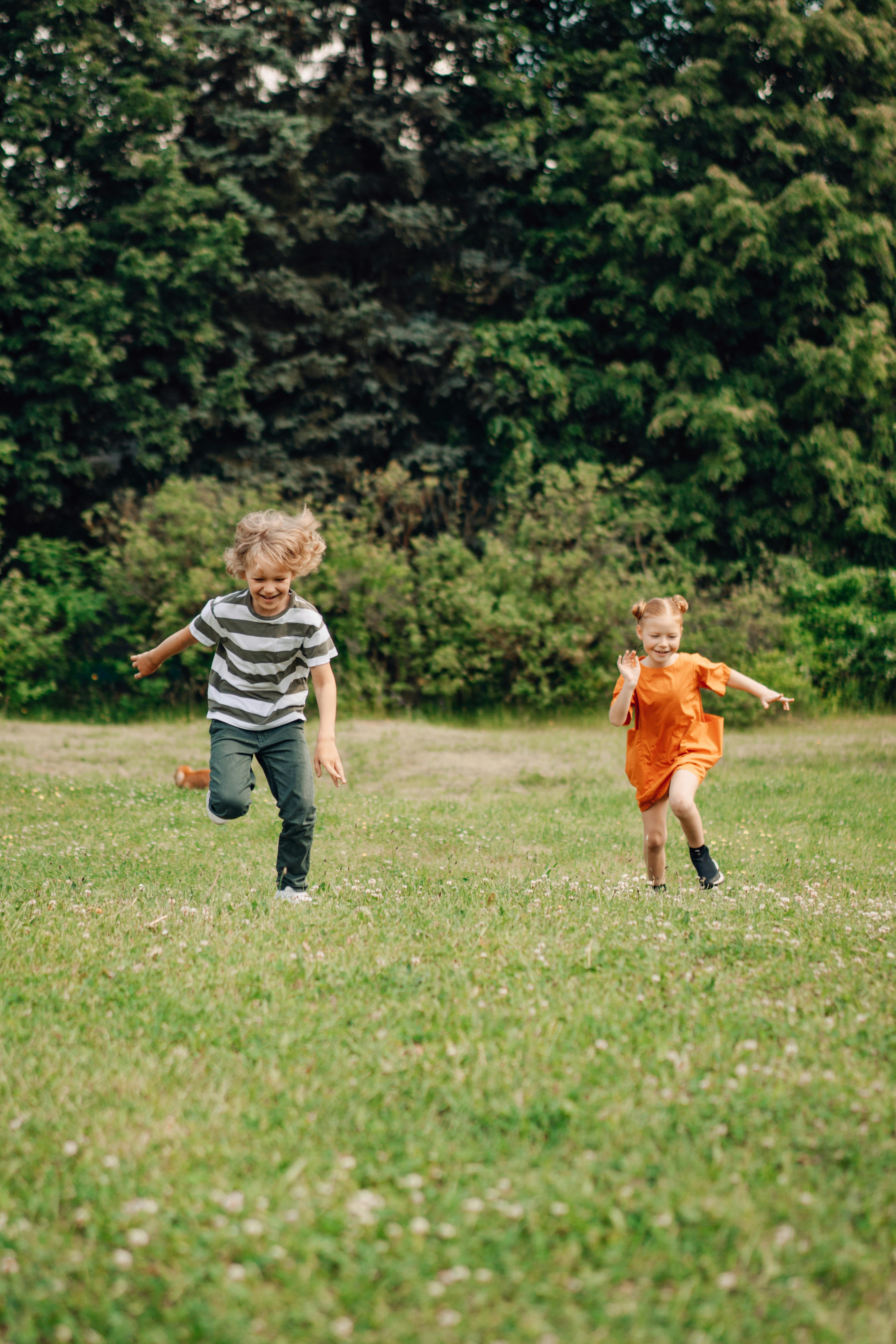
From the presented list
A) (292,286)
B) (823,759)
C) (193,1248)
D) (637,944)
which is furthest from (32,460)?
(193,1248)

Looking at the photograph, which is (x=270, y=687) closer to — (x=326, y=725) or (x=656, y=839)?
(x=326, y=725)

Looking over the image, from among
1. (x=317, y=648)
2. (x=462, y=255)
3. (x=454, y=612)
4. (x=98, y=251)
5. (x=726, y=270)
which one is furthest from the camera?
(x=462, y=255)

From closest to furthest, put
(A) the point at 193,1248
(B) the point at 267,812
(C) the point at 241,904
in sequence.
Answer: (A) the point at 193,1248 → (C) the point at 241,904 → (B) the point at 267,812

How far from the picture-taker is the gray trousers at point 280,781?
18.3 feet

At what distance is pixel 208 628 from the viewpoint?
18.5 feet

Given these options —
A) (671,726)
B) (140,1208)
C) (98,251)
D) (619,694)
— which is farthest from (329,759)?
(98,251)

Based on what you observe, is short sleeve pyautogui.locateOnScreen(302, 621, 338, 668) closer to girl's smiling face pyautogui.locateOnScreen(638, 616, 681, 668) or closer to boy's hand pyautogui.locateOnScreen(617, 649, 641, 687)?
boy's hand pyautogui.locateOnScreen(617, 649, 641, 687)

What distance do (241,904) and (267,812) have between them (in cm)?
325

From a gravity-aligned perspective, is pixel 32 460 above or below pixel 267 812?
above

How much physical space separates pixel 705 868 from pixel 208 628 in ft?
10.6

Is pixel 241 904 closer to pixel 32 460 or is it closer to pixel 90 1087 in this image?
pixel 90 1087

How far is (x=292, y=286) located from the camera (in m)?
18.7

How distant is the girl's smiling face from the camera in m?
6.10

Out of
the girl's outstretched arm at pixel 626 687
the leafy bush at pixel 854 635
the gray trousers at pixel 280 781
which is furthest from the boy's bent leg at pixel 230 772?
the leafy bush at pixel 854 635
